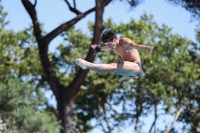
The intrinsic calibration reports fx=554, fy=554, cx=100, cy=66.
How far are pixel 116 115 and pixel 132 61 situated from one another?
1791 cm

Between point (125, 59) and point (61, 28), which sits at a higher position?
point (125, 59)

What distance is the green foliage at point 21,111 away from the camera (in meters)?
16.6

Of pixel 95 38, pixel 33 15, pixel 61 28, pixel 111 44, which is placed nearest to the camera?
pixel 111 44

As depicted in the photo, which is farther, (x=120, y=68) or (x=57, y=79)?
(x=57, y=79)

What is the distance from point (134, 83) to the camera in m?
25.6

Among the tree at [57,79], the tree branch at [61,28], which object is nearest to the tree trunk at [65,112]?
the tree at [57,79]

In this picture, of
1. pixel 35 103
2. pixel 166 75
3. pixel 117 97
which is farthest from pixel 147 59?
pixel 35 103

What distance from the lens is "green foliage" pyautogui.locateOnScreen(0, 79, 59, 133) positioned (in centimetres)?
1661

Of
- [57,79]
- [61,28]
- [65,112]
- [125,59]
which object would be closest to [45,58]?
[57,79]

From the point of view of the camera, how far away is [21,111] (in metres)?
16.7

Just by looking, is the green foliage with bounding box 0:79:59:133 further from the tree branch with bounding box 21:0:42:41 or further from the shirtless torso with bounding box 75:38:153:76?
the shirtless torso with bounding box 75:38:153:76

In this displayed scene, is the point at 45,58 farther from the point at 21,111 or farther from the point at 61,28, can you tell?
the point at 21,111

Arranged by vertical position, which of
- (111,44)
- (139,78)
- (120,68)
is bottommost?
(139,78)

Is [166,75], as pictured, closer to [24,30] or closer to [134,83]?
[134,83]
